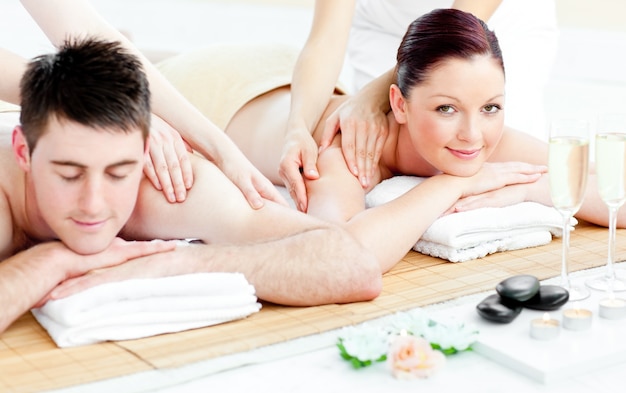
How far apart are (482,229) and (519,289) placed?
0.64 meters

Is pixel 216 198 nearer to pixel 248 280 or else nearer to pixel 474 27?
pixel 248 280

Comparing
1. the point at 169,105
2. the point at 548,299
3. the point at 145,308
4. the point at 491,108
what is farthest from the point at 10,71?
the point at 548,299

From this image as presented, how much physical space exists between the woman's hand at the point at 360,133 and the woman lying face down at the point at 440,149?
3 centimetres

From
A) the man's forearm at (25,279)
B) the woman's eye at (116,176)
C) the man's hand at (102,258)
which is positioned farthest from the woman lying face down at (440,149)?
the man's forearm at (25,279)

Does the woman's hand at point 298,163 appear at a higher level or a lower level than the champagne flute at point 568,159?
lower

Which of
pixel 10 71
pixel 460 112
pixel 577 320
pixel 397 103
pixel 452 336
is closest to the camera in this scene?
pixel 452 336

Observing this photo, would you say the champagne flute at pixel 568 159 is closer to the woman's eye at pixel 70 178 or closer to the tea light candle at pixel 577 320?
the tea light candle at pixel 577 320

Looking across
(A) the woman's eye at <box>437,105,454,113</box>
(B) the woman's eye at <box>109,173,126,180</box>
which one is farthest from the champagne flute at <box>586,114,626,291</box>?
(B) the woman's eye at <box>109,173,126,180</box>

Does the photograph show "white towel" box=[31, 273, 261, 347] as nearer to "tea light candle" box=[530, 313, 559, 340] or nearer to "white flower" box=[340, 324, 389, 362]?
"white flower" box=[340, 324, 389, 362]

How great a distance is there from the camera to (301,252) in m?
2.36

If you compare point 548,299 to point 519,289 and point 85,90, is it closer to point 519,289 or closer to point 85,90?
point 519,289

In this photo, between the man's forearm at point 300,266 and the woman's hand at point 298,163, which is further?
the woman's hand at point 298,163

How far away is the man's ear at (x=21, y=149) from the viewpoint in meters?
2.26

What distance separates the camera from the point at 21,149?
2275mm
